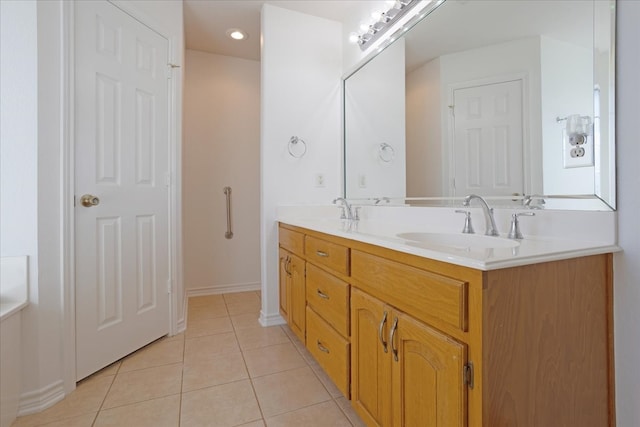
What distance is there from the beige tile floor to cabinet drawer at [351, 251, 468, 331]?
0.66 m

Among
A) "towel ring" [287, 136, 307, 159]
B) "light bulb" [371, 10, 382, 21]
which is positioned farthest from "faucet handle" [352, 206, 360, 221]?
"light bulb" [371, 10, 382, 21]

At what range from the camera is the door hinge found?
2.34 ft

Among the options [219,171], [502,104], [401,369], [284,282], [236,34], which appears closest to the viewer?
[401,369]

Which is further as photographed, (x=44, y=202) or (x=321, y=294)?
(x=321, y=294)

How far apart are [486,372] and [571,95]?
2.97 ft

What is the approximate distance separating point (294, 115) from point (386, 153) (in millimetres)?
812

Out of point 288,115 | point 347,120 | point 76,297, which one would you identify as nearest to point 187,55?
point 288,115

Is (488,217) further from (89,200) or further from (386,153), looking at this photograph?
(89,200)

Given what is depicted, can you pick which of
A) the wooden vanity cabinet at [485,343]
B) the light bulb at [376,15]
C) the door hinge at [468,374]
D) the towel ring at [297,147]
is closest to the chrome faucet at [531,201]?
the wooden vanity cabinet at [485,343]

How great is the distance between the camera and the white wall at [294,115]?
2.26 m

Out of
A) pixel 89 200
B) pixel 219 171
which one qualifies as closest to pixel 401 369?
pixel 89 200

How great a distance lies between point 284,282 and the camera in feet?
6.78

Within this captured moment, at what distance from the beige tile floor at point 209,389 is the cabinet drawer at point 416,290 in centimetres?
66

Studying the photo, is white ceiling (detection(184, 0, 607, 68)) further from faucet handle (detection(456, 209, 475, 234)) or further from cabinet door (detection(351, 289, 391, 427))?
cabinet door (detection(351, 289, 391, 427))
